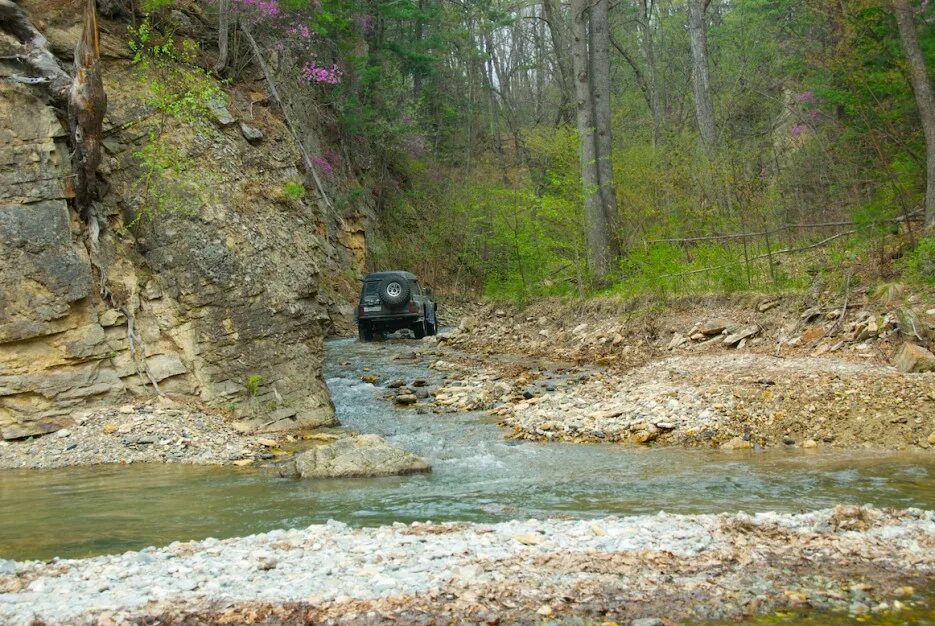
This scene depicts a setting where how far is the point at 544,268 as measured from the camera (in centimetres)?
2503

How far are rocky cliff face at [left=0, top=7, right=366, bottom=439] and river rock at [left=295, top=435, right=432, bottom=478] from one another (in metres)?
2.94

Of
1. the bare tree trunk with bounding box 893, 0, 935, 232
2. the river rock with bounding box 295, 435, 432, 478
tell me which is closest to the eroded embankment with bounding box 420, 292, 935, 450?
the river rock with bounding box 295, 435, 432, 478

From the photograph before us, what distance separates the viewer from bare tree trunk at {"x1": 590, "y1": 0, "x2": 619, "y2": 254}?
2180 centimetres

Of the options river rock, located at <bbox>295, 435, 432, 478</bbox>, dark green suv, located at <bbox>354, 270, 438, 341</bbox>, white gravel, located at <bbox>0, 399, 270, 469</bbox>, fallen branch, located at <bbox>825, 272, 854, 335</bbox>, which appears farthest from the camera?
dark green suv, located at <bbox>354, 270, 438, 341</bbox>

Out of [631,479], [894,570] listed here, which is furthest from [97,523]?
[894,570]

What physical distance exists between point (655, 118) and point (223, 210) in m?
18.3

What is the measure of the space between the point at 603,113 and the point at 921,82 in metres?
9.78

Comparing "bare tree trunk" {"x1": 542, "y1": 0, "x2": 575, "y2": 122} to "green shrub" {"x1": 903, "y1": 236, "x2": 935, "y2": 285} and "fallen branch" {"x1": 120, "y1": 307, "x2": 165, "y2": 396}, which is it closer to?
"green shrub" {"x1": 903, "y1": 236, "x2": 935, "y2": 285}

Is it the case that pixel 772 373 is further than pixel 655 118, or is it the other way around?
pixel 655 118

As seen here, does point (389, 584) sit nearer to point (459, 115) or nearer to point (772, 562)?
point (772, 562)

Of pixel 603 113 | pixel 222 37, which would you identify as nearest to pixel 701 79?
pixel 603 113

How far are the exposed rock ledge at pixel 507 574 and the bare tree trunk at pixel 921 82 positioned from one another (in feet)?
28.5

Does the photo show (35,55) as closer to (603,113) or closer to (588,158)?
(588,158)

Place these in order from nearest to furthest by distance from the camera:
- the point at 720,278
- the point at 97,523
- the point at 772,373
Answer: the point at 97,523 < the point at 772,373 < the point at 720,278
